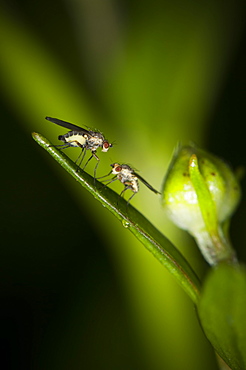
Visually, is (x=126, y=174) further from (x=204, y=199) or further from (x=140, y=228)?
(x=140, y=228)

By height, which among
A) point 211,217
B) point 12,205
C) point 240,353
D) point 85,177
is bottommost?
point 240,353

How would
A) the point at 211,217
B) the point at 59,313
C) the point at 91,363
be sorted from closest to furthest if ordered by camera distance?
the point at 211,217 < the point at 91,363 < the point at 59,313

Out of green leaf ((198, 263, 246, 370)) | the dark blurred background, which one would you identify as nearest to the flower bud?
green leaf ((198, 263, 246, 370))

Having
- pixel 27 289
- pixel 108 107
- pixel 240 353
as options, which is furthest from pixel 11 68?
pixel 240 353

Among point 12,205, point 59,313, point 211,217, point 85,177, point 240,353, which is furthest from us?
point 12,205

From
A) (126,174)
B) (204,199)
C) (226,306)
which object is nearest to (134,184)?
(126,174)

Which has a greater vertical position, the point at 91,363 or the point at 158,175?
the point at 158,175

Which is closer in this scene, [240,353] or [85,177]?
[240,353]

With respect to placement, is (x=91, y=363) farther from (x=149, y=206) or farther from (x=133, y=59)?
(x=133, y=59)
